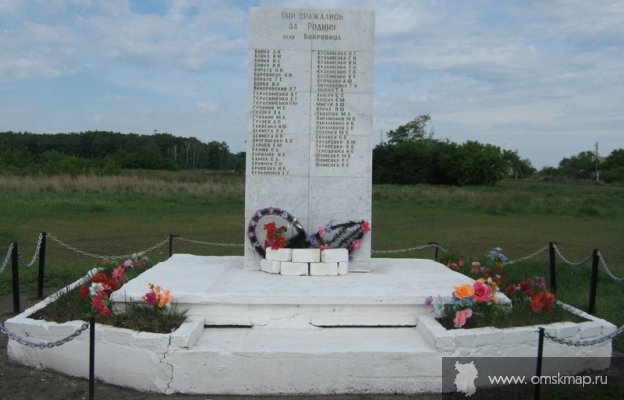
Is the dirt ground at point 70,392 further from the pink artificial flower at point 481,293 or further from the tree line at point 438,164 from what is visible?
the tree line at point 438,164

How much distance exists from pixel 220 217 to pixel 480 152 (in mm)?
38405

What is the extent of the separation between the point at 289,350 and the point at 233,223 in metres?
15.5

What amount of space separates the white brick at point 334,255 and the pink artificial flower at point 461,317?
223cm

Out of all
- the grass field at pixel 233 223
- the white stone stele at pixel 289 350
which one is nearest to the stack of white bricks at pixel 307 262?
the white stone stele at pixel 289 350

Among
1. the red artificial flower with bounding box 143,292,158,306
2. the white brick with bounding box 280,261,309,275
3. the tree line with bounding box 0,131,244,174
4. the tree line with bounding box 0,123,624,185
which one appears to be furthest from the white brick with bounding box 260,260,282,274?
the tree line with bounding box 0,131,244,174

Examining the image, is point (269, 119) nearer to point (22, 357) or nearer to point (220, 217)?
point (22, 357)

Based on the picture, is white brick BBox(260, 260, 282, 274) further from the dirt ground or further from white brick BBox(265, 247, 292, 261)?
the dirt ground

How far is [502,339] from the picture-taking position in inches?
230

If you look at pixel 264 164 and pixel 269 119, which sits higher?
pixel 269 119

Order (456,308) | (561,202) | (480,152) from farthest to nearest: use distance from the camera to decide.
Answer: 1. (480,152)
2. (561,202)
3. (456,308)

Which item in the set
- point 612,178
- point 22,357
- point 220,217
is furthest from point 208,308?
point 612,178

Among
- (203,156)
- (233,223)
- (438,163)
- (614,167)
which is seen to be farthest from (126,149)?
(614,167)

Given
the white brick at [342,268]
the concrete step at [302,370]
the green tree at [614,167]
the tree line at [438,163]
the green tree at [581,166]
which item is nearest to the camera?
the concrete step at [302,370]

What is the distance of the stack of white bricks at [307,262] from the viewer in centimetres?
788
